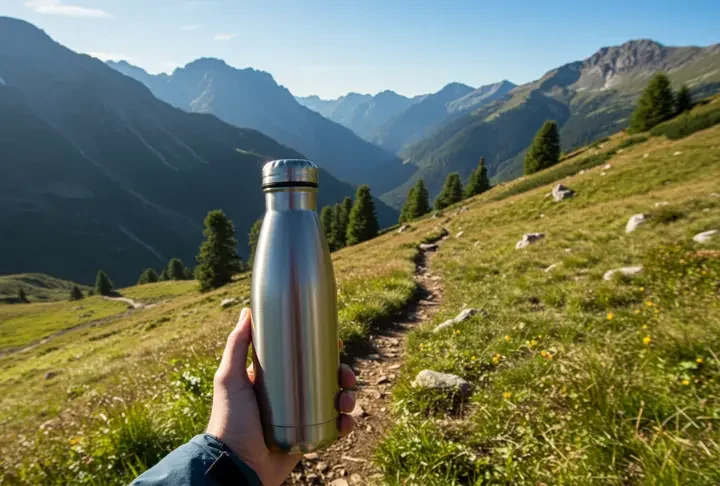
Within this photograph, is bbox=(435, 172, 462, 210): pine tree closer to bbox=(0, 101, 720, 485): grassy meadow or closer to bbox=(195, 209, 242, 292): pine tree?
bbox=(195, 209, 242, 292): pine tree

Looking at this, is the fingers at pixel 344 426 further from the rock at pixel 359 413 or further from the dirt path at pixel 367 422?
the rock at pixel 359 413

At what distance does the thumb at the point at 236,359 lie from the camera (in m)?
2.45

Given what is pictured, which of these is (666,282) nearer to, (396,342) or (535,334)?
(535,334)

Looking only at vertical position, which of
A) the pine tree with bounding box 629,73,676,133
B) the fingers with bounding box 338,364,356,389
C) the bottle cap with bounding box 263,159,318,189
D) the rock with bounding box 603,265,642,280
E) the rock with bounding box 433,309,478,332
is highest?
the pine tree with bounding box 629,73,676,133

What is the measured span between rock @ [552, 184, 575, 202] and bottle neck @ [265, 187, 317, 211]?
29.6 meters

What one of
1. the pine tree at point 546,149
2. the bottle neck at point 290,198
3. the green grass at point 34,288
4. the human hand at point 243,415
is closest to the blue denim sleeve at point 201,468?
the human hand at point 243,415

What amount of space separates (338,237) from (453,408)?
74.1m

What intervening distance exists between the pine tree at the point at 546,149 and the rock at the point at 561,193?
41184 millimetres

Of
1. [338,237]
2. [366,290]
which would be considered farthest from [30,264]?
[366,290]

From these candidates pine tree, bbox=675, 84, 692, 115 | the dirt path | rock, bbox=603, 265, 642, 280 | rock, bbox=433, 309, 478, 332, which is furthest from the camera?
pine tree, bbox=675, 84, 692, 115

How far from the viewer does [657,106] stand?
5259 centimetres

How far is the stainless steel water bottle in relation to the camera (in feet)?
7.70

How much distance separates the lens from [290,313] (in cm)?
235

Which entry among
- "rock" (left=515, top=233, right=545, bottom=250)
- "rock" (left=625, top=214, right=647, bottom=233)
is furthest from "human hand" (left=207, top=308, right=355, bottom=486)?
"rock" (left=515, top=233, right=545, bottom=250)
